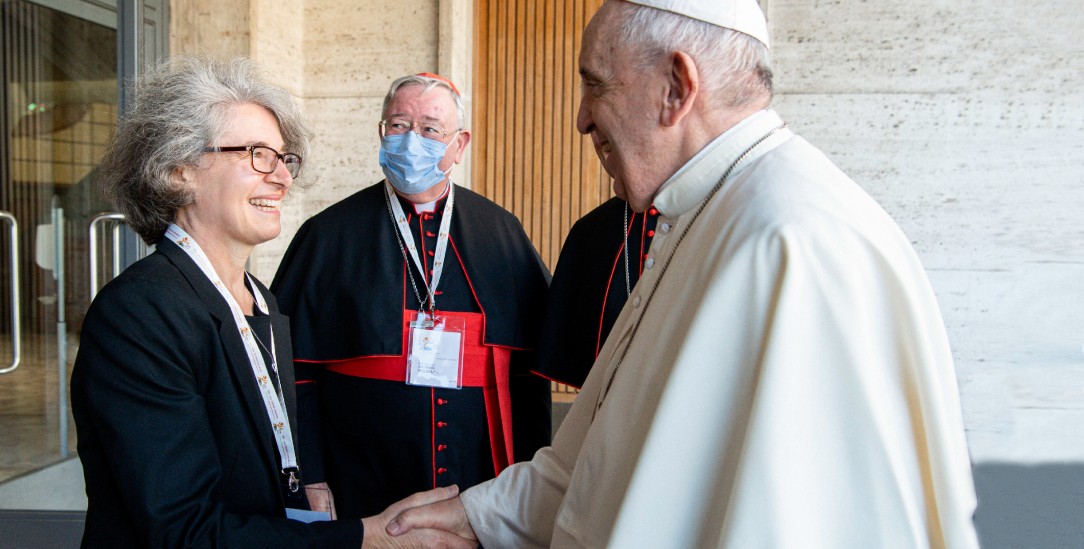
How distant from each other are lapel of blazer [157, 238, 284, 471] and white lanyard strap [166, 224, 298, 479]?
17 millimetres

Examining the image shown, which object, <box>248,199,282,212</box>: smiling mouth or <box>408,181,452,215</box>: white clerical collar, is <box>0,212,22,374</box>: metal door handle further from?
<box>248,199,282,212</box>: smiling mouth

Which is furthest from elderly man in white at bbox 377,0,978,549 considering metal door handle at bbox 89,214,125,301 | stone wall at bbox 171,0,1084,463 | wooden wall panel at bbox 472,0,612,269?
wooden wall panel at bbox 472,0,612,269

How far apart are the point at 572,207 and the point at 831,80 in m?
1.68

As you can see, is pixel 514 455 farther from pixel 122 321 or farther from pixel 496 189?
pixel 496 189

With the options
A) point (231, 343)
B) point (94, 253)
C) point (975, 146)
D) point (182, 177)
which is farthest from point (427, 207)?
point (975, 146)

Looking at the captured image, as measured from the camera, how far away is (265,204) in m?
2.02

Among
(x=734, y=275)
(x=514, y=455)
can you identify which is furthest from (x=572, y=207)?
(x=734, y=275)

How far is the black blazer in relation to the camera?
158 centimetres

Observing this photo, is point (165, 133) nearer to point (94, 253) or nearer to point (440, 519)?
point (440, 519)

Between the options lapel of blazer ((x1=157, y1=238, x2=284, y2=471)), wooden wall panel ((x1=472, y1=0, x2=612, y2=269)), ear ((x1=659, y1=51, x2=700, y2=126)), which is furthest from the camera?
wooden wall panel ((x1=472, y1=0, x2=612, y2=269))

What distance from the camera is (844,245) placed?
1.16m

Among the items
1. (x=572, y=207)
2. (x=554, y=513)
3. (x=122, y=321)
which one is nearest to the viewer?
(x=122, y=321)

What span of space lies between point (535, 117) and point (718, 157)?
13.1ft

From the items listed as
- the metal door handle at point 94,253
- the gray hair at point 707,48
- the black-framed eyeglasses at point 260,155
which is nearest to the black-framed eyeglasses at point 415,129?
the black-framed eyeglasses at point 260,155
